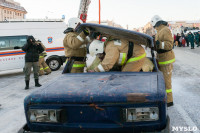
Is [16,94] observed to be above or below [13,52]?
below

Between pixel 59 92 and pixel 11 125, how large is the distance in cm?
251

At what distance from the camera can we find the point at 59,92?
2.37 meters

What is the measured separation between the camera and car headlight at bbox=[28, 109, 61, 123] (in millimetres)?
2291

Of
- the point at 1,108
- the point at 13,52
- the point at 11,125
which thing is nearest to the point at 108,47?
the point at 11,125

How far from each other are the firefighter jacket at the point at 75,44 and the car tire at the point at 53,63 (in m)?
7.55

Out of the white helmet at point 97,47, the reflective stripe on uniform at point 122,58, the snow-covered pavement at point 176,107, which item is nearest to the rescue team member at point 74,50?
the snow-covered pavement at point 176,107

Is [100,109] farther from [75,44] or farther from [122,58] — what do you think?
[75,44]

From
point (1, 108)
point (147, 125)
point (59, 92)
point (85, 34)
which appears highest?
point (85, 34)

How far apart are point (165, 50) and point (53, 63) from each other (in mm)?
8325

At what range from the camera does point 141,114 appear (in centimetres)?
217

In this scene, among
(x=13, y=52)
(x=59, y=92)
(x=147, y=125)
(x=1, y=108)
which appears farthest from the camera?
(x=13, y=52)

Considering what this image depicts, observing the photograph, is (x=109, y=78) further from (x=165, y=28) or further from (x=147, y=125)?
(x=165, y=28)

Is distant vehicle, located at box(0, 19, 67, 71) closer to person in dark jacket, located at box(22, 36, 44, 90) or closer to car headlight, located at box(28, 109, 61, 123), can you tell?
person in dark jacket, located at box(22, 36, 44, 90)

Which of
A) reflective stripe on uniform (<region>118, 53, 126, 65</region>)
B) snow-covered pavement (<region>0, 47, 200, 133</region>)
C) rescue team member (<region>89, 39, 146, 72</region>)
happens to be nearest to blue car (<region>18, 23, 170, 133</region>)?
rescue team member (<region>89, 39, 146, 72</region>)
